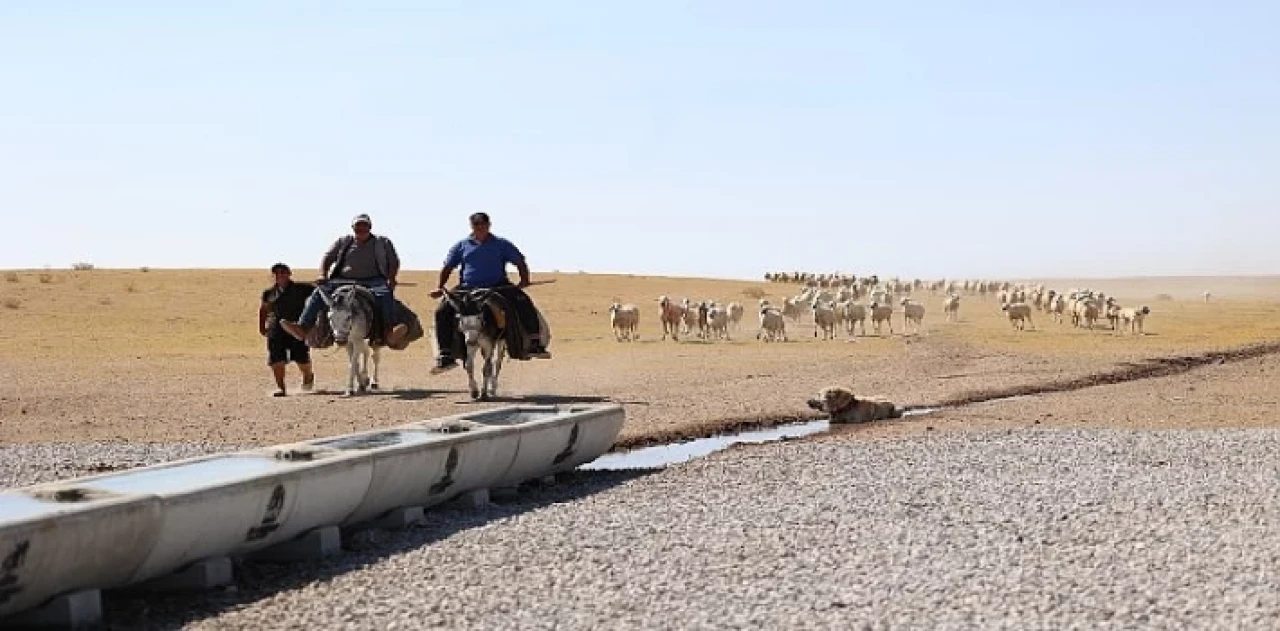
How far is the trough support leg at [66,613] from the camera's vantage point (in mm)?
8500

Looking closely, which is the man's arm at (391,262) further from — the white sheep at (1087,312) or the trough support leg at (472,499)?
the white sheep at (1087,312)

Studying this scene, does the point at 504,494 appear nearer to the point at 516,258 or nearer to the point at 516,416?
the point at 516,416

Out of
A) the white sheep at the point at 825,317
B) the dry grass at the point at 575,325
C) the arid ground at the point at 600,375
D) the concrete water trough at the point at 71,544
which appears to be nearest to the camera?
the concrete water trough at the point at 71,544

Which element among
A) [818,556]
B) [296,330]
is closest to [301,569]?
[818,556]

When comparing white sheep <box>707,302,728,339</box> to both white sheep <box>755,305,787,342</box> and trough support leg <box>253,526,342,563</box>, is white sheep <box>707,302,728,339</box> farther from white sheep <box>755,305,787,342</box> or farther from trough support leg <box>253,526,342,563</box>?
trough support leg <box>253,526,342,563</box>

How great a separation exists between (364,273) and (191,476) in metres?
12.1

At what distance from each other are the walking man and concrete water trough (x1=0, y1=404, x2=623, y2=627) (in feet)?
30.0

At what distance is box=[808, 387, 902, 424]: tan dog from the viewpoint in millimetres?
20250

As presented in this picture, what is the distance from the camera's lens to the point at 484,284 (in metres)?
21.4

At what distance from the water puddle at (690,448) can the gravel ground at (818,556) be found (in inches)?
52.9

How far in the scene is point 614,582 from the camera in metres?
9.61

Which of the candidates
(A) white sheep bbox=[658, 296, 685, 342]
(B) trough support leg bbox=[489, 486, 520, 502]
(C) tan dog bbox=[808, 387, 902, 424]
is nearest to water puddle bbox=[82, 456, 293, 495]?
(B) trough support leg bbox=[489, 486, 520, 502]

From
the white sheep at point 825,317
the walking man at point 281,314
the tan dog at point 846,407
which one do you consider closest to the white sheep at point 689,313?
the white sheep at point 825,317

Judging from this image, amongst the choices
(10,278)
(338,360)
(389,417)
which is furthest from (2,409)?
(10,278)
